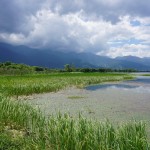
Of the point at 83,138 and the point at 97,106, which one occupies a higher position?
the point at 83,138

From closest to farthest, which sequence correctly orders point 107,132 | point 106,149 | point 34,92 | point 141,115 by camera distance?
point 106,149 < point 107,132 < point 141,115 < point 34,92

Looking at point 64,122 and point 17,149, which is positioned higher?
point 64,122

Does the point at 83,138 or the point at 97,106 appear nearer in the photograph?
the point at 83,138

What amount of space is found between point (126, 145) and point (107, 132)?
76 centimetres

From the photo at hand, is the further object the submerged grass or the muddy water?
the muddy water

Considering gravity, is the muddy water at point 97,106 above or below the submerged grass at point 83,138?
below

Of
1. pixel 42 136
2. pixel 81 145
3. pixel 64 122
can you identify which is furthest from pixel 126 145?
pixel 42 136

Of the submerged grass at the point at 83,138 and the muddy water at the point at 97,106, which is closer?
the submerged grass at the point at 83,138

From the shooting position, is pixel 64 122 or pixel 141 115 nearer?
pixel 64 122

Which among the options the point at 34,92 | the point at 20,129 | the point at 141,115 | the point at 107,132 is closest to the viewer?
the point at 107,132

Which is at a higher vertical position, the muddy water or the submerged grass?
the submerged grass

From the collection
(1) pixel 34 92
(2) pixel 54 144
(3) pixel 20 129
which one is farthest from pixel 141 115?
(1) pixel 34 92

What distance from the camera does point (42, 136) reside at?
875cm

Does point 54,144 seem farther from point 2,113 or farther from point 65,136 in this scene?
point 2,113
